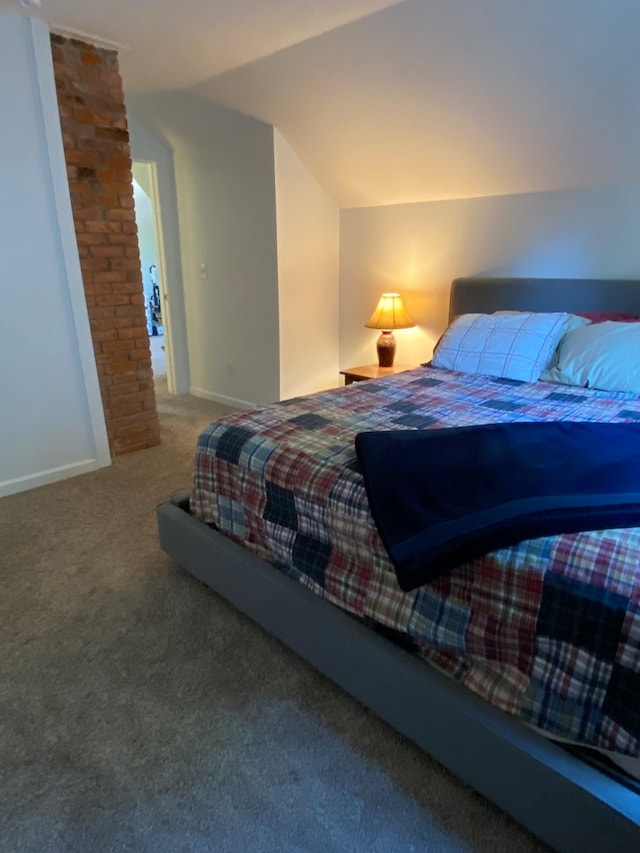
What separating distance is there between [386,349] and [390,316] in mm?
242

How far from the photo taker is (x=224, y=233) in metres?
4.19

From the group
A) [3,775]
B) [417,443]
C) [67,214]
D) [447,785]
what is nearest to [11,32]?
[67,214]

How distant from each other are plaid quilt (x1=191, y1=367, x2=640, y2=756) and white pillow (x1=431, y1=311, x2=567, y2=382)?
0.38 metres

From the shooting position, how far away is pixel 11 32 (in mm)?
2510

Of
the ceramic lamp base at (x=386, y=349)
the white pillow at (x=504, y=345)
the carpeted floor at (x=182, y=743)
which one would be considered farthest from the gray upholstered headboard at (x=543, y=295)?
the carpeted floor at (x=182, y=743)

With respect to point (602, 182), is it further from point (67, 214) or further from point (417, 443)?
point (67, 214)

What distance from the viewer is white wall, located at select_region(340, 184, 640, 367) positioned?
296 centimetres

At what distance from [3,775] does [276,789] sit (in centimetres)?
71

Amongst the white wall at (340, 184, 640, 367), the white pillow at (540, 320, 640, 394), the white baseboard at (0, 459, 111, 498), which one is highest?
the white wall at (340, 184, 640, 367)

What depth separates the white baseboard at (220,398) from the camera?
4.49m

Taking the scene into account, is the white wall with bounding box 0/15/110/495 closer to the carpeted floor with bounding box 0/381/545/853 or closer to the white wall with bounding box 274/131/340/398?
the carpeted floor with bounding box 0/381/545/853

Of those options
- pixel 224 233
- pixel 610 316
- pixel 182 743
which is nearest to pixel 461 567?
pixel 182 743

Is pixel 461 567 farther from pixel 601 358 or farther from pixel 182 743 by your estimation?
pixel 601 358

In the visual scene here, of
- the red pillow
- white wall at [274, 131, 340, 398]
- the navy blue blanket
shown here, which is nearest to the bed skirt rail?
the navy blue blanket
